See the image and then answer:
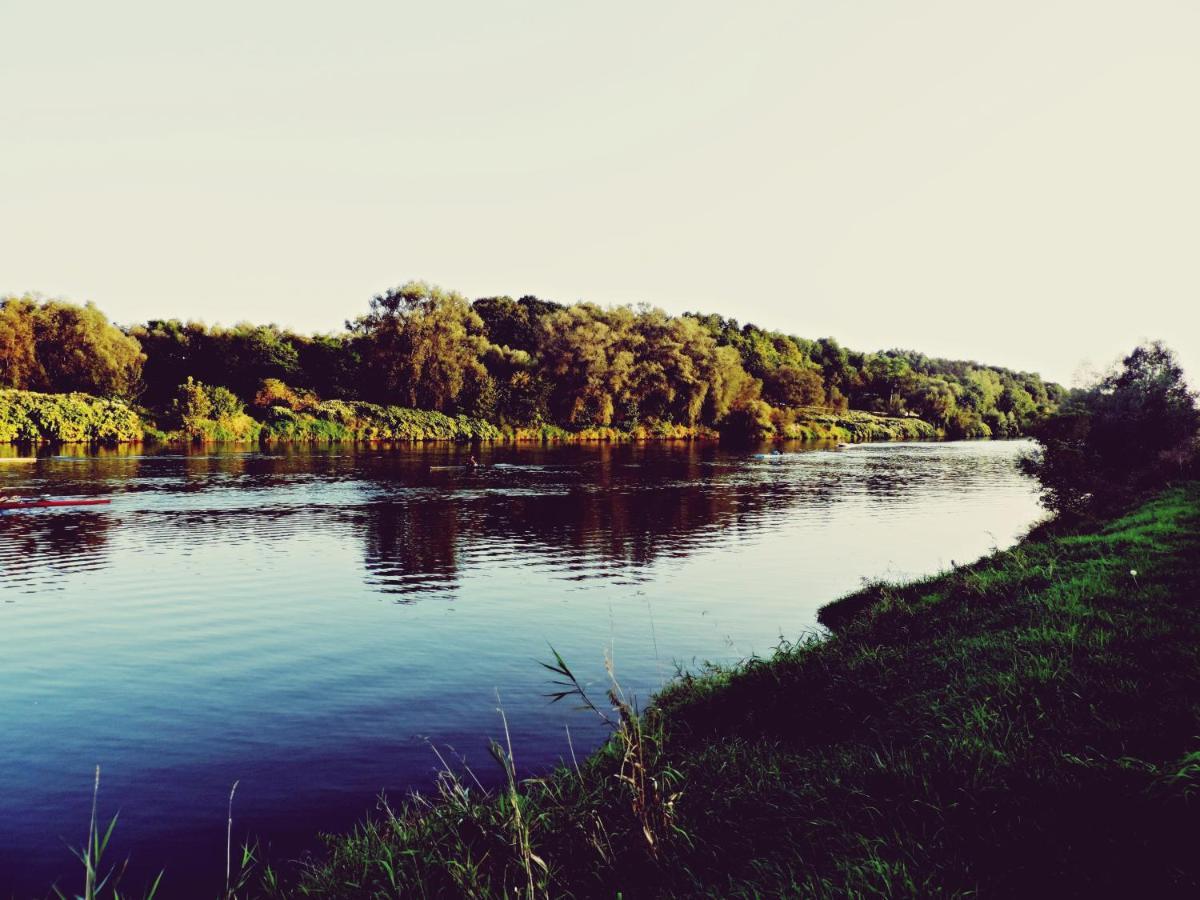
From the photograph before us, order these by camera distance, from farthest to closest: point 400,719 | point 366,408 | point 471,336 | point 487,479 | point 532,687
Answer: point 471,336, point 366,408, point 487,479, point 532,687, point 400,719

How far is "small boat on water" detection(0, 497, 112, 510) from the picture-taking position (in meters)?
37.1

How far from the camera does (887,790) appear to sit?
748 cm

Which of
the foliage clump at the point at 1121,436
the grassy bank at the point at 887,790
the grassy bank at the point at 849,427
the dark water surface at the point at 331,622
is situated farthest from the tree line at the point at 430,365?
the grassy bank at the point at 887,790

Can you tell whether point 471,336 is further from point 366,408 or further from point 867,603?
point 867,603

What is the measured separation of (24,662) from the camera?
16297 millimetres

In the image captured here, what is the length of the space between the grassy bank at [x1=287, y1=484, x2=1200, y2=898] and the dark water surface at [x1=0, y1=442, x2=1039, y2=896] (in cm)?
248

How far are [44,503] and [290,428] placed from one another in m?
59.4

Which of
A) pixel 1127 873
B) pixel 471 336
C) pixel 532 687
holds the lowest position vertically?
pixel 532 687

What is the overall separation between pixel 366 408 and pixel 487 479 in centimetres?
5366

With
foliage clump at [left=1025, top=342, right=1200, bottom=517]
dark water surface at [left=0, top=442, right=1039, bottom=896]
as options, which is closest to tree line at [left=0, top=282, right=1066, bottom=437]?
dark water surface at [left=0, top=442, right=1039, bottom=896]

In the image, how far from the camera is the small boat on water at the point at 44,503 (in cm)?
3709

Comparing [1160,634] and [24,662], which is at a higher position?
[1160,634]

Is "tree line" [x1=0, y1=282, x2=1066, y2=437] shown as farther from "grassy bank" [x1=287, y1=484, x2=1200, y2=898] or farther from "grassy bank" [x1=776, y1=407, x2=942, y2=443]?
"grassy bank" [x1=287, y1=484, x2=1200, y2=898]

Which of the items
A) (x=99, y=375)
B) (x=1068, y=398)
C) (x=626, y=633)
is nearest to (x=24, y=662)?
(x=626, y=633)
